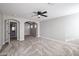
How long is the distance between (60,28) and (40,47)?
0.89 m

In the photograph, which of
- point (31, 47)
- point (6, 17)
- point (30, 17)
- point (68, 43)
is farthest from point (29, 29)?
point (68, 43)

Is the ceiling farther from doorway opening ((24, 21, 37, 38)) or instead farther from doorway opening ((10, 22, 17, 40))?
doorway opening ((10, 22, 17, 40))

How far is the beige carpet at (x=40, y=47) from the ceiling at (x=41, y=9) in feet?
2.53

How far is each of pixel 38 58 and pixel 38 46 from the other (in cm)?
61

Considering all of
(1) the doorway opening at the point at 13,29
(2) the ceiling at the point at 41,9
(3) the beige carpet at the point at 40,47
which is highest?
(2) the ceiling at the point at 41,9

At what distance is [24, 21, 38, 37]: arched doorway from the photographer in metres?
2.13

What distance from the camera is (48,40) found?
2.27m

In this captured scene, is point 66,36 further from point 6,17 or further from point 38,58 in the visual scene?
point 6,17

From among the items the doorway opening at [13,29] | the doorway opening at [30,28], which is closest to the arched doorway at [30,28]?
the doorway opening at [30,28]

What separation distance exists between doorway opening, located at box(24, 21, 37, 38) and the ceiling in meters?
0.18

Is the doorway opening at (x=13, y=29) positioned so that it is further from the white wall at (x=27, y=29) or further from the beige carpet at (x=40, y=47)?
the white wall at (x=27, y=29)

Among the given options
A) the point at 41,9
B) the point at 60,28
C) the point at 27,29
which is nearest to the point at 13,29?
the point at 27,29

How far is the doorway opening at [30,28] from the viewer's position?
2.13 meters

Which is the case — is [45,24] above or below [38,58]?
above
